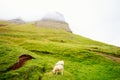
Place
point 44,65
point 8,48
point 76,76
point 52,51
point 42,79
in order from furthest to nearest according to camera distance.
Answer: point 52,51, point 8,48, point 44,65, point 76,76, point 42,79

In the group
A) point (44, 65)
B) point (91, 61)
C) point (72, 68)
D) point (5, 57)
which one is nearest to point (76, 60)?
point (91, 61)

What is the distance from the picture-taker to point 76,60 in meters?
64.5

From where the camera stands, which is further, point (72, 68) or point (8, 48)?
point (8, 48)

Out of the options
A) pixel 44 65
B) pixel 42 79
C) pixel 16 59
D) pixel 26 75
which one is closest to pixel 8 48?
pixel 16 59

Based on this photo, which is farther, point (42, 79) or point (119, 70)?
point (119, 70)

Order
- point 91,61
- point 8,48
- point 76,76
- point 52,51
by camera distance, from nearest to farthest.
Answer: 1. point 76,76
2. point 8,48
3. point 91,61
4. point 52,51

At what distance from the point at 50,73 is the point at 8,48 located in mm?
19838

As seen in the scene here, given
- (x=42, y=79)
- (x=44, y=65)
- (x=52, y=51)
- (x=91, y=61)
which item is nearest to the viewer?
(x=42, y=79)

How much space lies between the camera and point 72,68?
174ft

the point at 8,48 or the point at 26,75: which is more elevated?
the point at 8,48

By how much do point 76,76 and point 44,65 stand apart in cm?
787

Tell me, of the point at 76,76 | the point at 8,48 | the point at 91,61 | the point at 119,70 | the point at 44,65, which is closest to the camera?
the point at 76,76

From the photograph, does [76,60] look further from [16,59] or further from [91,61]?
[16,59]

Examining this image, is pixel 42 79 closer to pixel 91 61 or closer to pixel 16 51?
pixel 16 51
